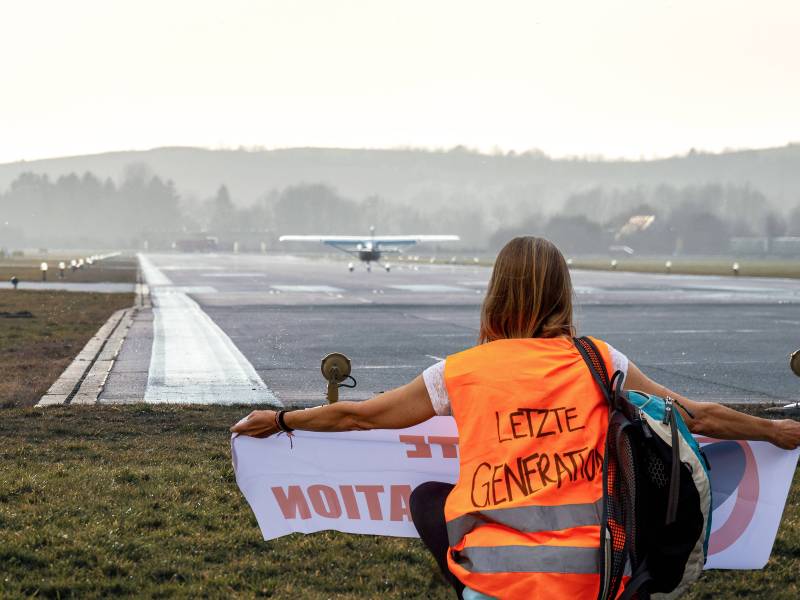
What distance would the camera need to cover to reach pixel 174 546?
6.00 m

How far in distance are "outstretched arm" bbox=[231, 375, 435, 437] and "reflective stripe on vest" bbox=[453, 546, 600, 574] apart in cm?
61

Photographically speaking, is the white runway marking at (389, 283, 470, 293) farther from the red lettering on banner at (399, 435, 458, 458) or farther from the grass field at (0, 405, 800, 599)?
the red lettering on banner at (399, 435, 458, 458)

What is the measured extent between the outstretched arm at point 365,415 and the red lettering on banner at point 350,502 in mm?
709

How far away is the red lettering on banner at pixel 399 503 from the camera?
4.95 metres

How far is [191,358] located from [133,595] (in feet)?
36.3

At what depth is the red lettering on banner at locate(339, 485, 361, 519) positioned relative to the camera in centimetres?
493

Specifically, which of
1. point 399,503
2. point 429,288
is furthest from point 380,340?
point 429,288

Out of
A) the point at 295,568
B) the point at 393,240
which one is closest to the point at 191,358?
the point at 295,568

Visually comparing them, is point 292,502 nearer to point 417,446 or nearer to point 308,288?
point 417,446

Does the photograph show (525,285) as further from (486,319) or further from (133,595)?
(133,595)

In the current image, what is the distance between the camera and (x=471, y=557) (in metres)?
3.35

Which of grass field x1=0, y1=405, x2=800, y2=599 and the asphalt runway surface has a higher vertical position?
grass field x1=0, y1=405, x2=800, y2=599

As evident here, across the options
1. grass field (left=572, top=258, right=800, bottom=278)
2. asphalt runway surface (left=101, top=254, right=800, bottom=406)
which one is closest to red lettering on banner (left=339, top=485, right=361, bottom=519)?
asphalt runway surface (left=101, top=254, right=800, bottom=406)

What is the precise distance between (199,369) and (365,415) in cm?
1116
